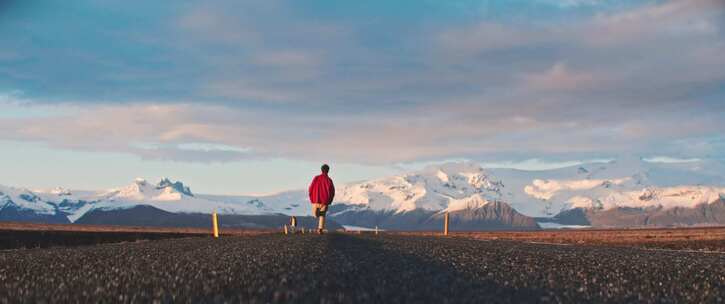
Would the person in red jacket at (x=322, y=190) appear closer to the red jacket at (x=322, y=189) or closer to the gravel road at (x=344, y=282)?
the red jacket at (x=322, y=189)

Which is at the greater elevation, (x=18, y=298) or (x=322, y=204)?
(x=322, y=204)

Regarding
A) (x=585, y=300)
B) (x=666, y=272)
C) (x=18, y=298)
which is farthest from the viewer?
(x=666, y=272)

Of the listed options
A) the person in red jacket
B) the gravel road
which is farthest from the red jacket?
the gravel road

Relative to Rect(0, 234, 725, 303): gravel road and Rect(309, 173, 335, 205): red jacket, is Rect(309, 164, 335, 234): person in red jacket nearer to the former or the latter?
Rect(309, 173, 335, 205): red jacket

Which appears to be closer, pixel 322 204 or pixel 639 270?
pixel 639 270

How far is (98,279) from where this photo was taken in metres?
10.2

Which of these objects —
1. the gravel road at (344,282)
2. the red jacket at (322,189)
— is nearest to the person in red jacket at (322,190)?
the red jacket at (322,189)

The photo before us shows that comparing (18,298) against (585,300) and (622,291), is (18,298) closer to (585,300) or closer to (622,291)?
(585,300)

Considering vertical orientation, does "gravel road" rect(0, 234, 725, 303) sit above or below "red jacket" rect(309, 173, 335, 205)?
below

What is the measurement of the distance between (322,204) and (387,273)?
25.3 metres

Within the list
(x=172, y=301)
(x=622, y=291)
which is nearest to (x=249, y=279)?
(x=172, y=301)

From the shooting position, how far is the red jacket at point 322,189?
1419 inches

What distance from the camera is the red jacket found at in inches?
1419

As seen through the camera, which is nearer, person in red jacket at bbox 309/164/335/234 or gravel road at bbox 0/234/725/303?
gravel road at bbox 0/234/725/303
